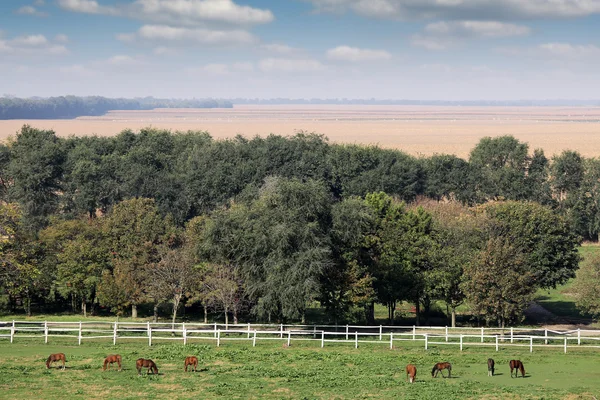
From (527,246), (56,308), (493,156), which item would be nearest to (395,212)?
(527,246)

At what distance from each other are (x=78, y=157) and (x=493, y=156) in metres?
49.7

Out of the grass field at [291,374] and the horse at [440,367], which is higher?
the horse at [440,367]

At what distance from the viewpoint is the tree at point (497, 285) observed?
4712 centimetres

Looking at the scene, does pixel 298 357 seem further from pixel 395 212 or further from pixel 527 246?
pixel 527 246

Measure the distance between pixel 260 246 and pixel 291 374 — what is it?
12393mm

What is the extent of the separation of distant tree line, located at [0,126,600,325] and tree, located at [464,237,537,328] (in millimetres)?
85

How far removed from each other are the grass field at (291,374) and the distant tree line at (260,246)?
6.30 m

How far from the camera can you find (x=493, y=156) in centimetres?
9881

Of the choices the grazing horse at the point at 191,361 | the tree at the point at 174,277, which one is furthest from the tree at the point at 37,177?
the grazing horse at the point at 191,361

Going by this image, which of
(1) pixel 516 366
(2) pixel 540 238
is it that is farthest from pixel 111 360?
(2) pixel 540 238

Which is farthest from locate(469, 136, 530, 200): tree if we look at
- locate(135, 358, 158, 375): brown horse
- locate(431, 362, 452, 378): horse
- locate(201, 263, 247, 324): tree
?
locate(135, 358, 158, 375): brown horse

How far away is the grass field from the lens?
30.2 m

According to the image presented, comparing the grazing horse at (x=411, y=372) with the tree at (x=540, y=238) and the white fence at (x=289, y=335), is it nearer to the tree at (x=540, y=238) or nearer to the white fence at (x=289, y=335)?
the white fence at (x=289, y=335)

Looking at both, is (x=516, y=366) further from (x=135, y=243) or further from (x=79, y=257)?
(x=79, y=257)
